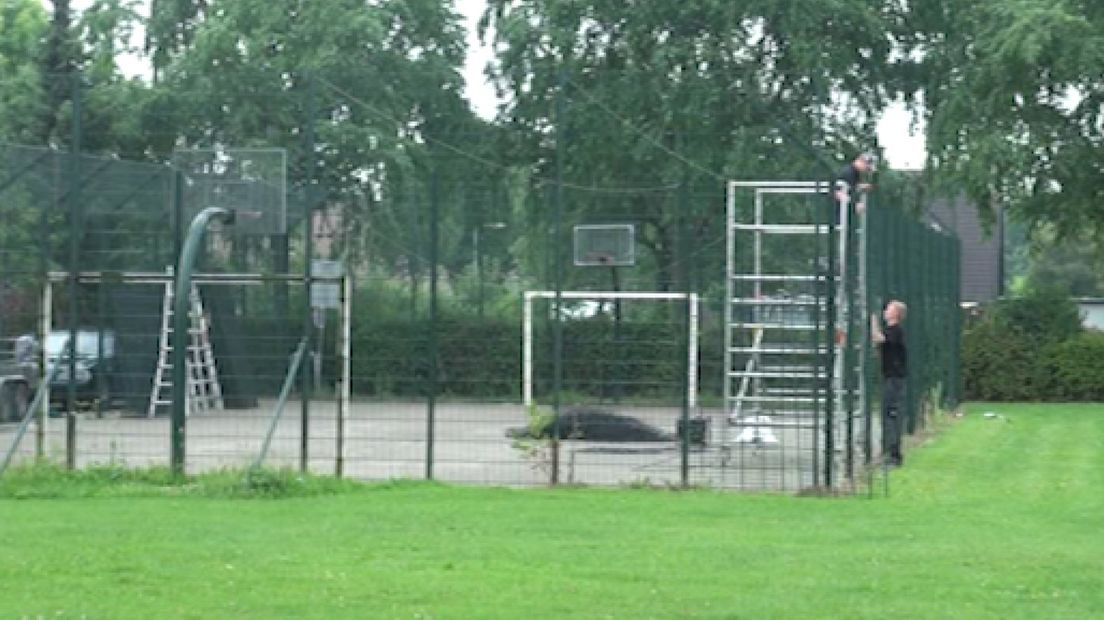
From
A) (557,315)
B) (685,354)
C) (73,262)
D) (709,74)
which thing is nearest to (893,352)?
(685,354)

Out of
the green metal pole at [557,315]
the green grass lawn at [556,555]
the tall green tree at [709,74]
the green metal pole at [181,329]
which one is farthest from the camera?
the tall green tree at [709,74]

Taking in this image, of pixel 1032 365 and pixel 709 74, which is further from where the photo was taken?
pixel 1032 365

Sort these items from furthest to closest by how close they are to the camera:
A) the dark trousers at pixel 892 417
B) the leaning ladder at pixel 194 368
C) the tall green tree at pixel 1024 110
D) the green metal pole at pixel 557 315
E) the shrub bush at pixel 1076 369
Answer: the shrub bush at pixel 1076 369
the tall green tree at pixel 1024 110
the dark trousers at pixel 892 417
the leaning ladder at pixel 194 368
the green metal pole at pixel 557 315

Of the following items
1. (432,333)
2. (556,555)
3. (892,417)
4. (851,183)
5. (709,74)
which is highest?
(709,74)

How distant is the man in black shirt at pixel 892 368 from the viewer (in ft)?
67.6

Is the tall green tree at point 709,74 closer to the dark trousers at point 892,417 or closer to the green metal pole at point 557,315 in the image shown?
the dark trousers at point 892,417

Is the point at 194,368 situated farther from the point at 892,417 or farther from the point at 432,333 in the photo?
the point at 892,417

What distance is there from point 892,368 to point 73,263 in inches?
343

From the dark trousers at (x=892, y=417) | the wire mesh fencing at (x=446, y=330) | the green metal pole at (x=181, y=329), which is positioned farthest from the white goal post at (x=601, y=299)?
the green metal pole at (x=181, y=329)

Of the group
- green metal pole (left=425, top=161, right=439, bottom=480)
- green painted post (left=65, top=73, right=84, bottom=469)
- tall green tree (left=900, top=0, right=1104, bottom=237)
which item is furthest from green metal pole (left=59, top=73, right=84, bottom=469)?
tall green tree (left=900, top=0, right=1104, bottom=237)

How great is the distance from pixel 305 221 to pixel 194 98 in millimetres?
17896

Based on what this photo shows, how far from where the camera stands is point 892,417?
20.7 meters

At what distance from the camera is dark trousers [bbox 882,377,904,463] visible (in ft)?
67.3

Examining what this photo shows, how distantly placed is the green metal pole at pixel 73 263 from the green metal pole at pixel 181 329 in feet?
3.24
